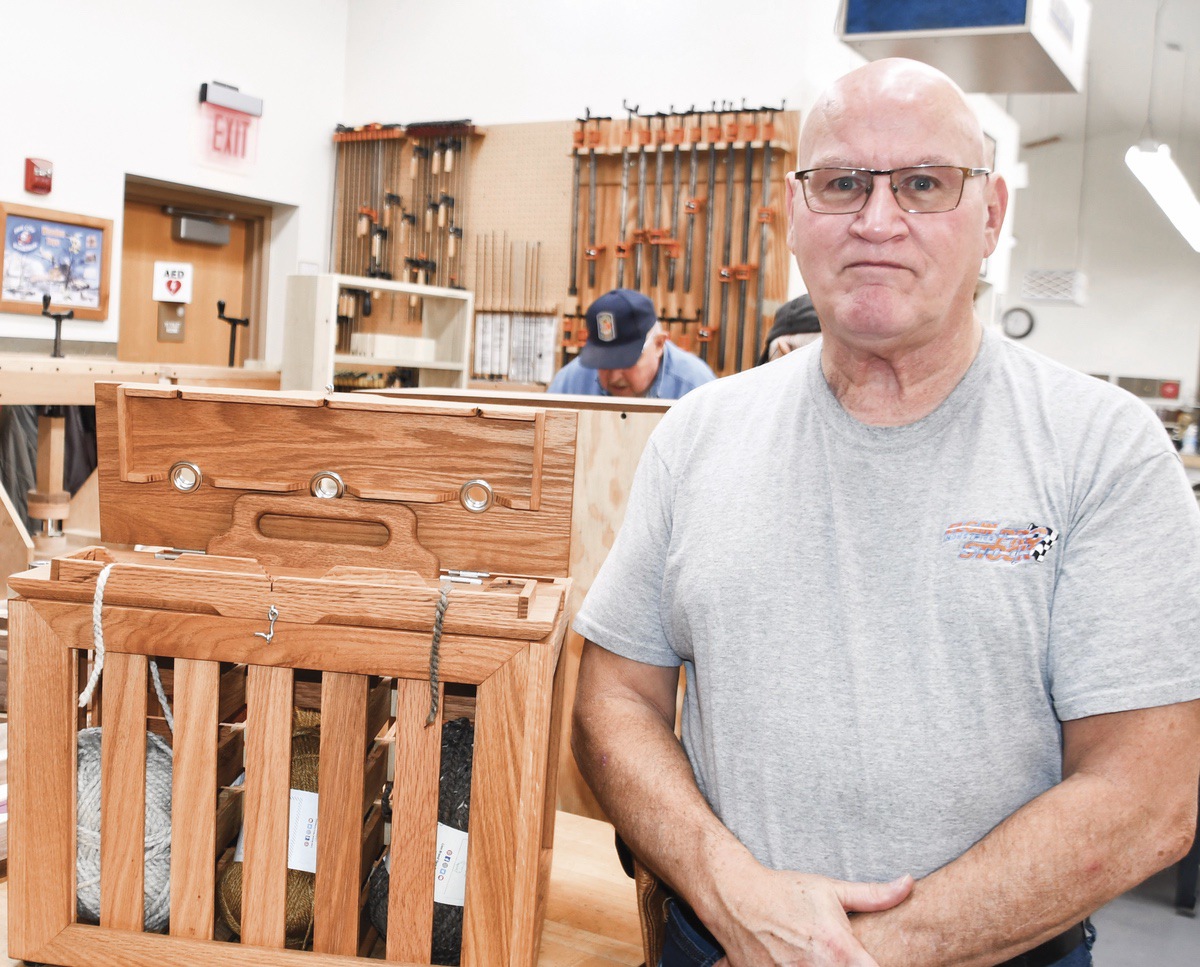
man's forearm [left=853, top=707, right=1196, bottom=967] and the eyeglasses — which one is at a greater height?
the eyeglasses

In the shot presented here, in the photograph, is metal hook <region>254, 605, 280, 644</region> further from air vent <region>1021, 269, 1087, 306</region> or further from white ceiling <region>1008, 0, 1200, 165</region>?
air vent <region>1021, 269, 1087, 306</region>

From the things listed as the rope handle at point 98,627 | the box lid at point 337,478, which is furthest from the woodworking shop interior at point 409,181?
the rope handle at point 98,627

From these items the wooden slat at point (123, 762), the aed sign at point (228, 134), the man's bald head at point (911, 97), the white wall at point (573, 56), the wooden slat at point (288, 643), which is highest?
the white wall at point (573, 56)

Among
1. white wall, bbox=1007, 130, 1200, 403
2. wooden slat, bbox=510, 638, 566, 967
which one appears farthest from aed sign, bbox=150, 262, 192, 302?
white wall, bbox=1007, 130, 1200, 403

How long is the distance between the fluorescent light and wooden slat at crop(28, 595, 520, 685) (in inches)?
267

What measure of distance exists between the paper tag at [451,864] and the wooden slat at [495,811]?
26 millimetres

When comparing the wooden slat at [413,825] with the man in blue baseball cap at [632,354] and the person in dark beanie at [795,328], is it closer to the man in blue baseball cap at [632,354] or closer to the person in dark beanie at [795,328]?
the person in dark beanie at [795,328]

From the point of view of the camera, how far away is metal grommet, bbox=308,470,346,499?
1.12 metres

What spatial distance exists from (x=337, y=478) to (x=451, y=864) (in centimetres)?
40

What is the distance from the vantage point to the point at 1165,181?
7152 mm

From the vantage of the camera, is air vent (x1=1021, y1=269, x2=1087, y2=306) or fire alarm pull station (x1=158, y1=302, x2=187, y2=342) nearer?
fire alarm pull station (x1=158, y1=302, x2=187, y2=342)

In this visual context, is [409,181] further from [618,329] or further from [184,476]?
[184,476]

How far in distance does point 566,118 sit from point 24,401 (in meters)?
3.93

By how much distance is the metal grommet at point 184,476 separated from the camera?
3.74 feet
